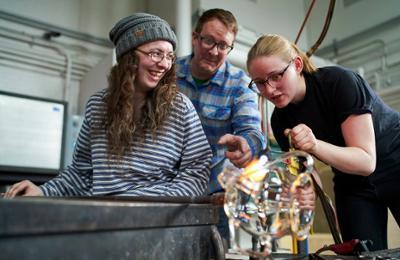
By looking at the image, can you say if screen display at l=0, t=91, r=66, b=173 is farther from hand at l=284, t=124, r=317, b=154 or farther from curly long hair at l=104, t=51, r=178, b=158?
hand at l=284, t=124, r=317, b=154

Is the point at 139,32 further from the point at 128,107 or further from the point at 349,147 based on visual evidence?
the point at 349,147

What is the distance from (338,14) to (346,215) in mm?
2820

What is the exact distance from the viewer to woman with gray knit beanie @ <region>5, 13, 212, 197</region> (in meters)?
0.92

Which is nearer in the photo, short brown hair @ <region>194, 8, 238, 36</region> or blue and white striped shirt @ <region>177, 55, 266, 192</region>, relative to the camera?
blue and white striped shirt @ <region>177, 55, 266, 192</region>

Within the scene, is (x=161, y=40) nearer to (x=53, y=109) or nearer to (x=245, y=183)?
(x=245, y=183)

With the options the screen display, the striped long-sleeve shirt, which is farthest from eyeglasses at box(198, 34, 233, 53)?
the screen display

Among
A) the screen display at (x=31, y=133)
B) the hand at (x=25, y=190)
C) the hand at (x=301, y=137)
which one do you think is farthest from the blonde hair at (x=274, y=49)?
the screen display at (x=31, y=133)

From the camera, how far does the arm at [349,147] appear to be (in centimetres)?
76

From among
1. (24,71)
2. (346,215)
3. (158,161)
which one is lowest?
(346,215)

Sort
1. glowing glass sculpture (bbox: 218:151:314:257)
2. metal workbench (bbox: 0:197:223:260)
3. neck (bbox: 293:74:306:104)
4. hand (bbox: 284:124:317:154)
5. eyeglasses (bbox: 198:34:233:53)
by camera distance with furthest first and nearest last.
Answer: eyeglasses (bbox: 198:34:233:53), neck (bbox: 293:74:306:104), hand (bbox: 284:124:317:154), glowing glass sculpture (bbox: 218:151:314:257), metal workbench (bbox: 0:197:223:260)

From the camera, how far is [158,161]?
3.05ft

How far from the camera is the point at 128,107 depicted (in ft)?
3.34

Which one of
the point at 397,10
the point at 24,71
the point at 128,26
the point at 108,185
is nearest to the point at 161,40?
the point at 128,26

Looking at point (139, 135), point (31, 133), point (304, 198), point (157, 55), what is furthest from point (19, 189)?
point (31, 133)
